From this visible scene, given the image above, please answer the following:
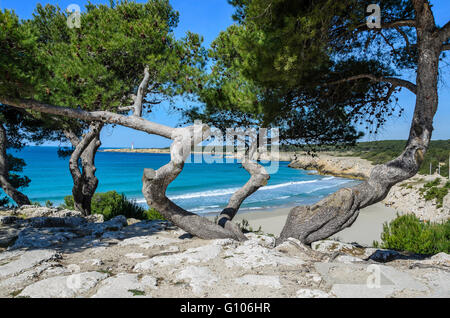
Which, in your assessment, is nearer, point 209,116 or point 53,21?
point 209,116

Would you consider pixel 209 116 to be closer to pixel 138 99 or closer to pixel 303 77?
pixel 138 99

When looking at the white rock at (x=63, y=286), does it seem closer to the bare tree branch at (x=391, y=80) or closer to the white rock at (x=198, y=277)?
the white rock at (x=198, y=277)

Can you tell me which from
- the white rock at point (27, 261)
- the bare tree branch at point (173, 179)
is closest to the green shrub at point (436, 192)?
the bare tree branch at point (173, 179)

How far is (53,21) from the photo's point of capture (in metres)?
7.61

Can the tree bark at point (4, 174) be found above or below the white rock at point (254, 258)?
above

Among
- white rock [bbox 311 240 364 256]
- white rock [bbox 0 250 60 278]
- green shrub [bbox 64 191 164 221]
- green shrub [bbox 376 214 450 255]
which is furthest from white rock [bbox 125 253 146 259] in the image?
green shrub [bbox 64 191 164 221]

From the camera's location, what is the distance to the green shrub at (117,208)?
10.3 m

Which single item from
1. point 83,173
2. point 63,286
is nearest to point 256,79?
point 63,286

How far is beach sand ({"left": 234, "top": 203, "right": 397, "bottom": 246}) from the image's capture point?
1277 centimetres

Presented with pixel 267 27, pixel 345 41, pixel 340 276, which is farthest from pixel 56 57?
pixel 340 276

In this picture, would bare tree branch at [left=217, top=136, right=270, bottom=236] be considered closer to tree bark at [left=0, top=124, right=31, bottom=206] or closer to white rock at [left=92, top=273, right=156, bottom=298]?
white rock at [left=92, top=273, right=156, bottom=298]

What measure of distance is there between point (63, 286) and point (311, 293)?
2.33 m

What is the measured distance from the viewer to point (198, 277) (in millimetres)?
2873
